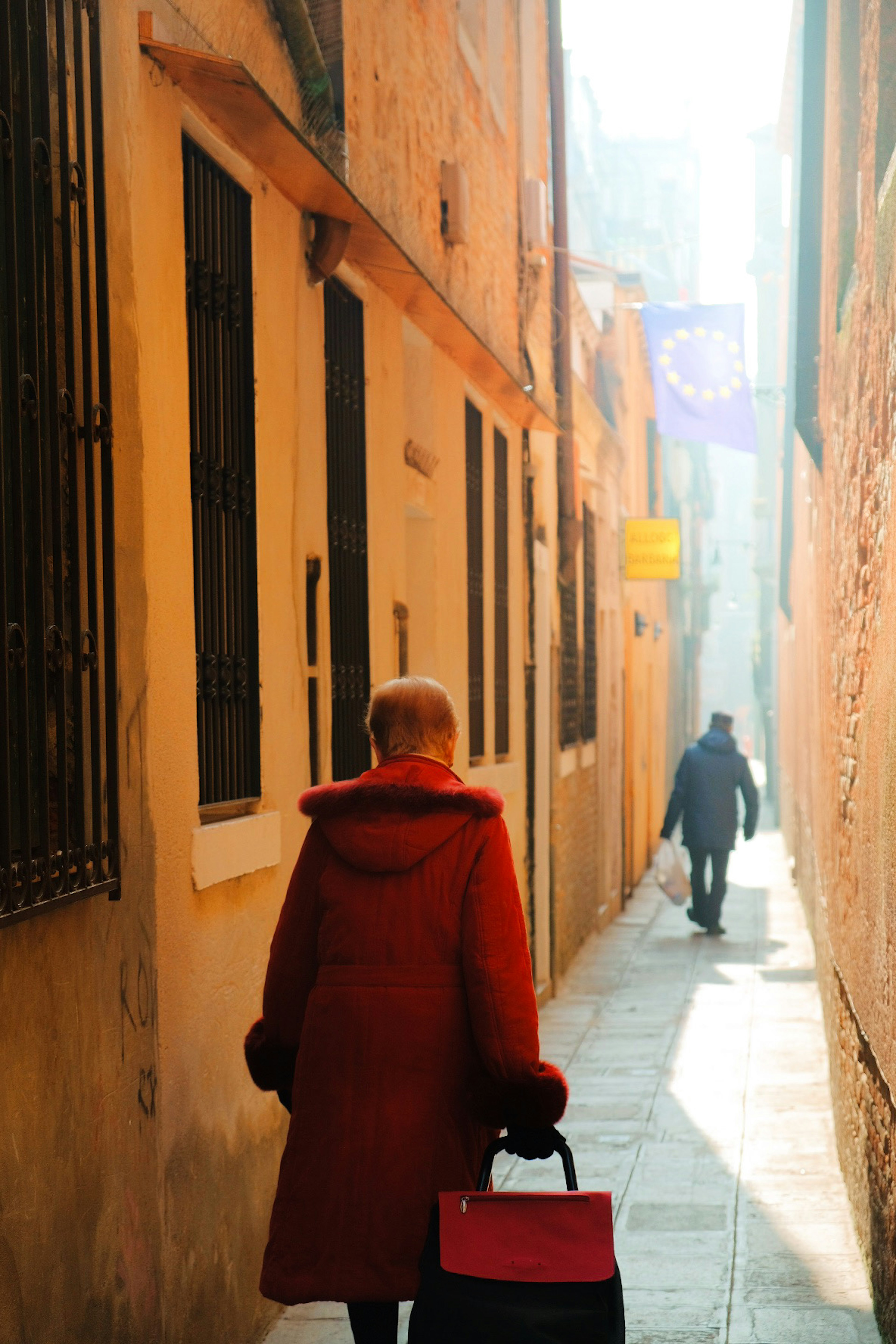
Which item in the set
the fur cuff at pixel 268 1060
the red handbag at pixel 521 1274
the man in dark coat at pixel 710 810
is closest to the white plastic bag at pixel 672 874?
the man in dark coat at pixel 710 810

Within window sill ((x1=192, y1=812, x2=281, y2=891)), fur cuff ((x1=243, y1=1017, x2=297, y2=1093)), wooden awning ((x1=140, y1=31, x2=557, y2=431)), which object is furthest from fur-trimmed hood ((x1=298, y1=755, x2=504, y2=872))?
wooden awning ((x1=140, y1=31, x2=557, y2=431))

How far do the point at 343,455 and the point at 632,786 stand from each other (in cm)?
1434

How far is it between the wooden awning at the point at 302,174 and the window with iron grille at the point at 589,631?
6.66 metres

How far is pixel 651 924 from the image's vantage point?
16.3m

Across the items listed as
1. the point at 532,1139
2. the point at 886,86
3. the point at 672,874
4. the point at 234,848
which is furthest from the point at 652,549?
the point at 532,1139

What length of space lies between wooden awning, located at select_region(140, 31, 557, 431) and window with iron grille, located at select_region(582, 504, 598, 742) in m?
6.66

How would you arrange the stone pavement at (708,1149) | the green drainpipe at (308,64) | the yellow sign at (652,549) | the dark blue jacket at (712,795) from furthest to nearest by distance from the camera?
the yellow sign at (652,549)
the dark blue jacket at (712,795)
the green drainpipe at (308,64)
the stone pavement at (708,1149)

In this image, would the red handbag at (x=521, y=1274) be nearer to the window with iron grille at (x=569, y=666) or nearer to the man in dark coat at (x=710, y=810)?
the window with iron grille at (x=569, y=666)

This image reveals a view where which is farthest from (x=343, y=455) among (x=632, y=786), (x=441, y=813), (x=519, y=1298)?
(x=632, y=786)

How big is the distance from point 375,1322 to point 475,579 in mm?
6525

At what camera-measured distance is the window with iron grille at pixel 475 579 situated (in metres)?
9.49

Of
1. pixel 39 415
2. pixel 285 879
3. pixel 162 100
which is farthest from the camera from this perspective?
pixel 285 879

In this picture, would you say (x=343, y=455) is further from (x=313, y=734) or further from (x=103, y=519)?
(x=103, y=519)

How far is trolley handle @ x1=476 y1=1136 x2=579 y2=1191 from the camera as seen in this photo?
3184 mm
